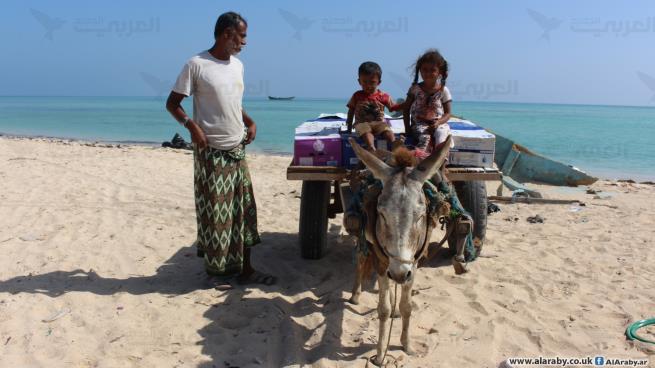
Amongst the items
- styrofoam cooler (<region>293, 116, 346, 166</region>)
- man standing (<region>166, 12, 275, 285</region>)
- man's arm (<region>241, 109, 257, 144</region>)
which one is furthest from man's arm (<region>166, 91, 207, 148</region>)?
styrofoam cooler (<region>293, 116, 346, 166</region>)

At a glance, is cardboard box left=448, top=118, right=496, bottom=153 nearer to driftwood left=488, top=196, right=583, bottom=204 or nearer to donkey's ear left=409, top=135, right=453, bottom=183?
donkey's ear left=409, top=135, right=453, bottom=183

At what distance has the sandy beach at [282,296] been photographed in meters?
3.48

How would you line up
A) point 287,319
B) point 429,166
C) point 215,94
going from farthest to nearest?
1. point 215,94
2. point 287,319
3. point 429,166

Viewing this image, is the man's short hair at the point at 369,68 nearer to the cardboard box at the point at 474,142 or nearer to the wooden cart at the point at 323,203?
the cardboard box at the point at 474,142

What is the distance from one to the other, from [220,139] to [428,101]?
2092 millimetres

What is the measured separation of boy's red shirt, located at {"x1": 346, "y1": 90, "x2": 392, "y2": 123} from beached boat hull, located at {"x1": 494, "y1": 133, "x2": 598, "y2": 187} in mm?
6405

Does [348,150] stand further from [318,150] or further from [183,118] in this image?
[183,118]

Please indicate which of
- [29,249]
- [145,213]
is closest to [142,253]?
[29,249]

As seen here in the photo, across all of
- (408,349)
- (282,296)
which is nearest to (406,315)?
(408,349)

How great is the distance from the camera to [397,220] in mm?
2811

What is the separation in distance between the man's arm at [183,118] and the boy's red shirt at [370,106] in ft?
5.15

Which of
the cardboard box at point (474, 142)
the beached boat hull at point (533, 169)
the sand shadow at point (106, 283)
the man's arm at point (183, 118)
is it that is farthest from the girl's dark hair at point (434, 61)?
the beached boat hull at point (533, 169)

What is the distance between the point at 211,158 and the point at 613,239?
5287 millimetres

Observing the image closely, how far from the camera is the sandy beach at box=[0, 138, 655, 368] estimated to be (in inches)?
137
